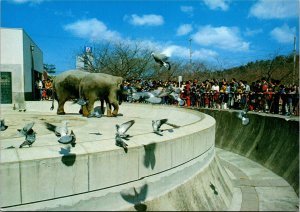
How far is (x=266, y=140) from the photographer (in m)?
11.4

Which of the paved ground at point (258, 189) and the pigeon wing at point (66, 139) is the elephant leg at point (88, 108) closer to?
the paved ground at point (258, 189)

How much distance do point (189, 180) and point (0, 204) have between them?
3445 millimetres

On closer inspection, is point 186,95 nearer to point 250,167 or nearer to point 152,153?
point 250,167

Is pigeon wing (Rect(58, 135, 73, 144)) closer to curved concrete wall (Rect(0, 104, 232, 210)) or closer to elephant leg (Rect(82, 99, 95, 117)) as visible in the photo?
curved concrete wall (Rect(0, 104, 232, 210))

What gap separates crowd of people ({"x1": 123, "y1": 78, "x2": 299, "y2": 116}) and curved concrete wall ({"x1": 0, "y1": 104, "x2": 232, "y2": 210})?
398cm

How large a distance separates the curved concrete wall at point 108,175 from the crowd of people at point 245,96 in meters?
3.98

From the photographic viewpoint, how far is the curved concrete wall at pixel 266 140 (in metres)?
9.41

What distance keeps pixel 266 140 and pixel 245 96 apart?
3.94 meters

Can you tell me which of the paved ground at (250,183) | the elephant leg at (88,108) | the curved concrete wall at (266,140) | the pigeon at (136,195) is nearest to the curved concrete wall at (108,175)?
the pigeon at (136,195)

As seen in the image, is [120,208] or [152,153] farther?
[152,153]

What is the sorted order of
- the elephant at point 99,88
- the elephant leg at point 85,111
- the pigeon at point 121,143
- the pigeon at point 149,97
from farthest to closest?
the elephant leg at point 85,111 < the elephant at point 99,88 < the pigeon at point 149,97 < the pigeon at point 121,143

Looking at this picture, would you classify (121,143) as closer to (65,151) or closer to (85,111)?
(65,151)

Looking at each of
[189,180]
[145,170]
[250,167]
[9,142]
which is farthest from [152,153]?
[250,167]

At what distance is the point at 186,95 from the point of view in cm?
1872
